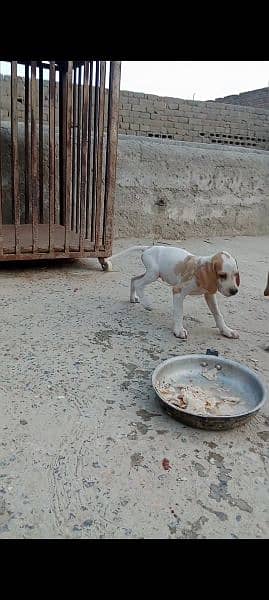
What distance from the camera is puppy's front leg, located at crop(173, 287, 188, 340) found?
9.20 feet

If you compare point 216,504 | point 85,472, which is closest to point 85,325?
point 85,472

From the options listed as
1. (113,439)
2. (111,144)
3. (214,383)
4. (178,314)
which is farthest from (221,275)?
(111,144)

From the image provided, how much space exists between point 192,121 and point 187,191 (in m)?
3.51

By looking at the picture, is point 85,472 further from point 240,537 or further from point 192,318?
point 192,318

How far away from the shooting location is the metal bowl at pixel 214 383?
1.80 meters

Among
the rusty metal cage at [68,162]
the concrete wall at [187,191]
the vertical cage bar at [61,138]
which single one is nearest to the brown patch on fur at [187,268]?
the rusty metal cage at [68,162]

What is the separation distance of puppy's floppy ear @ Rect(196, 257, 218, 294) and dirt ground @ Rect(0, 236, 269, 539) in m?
0.38

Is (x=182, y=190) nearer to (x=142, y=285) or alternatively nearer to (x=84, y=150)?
(x=84, y=150)

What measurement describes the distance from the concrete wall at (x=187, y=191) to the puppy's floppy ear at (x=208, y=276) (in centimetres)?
363

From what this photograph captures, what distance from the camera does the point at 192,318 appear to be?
10.7 feet

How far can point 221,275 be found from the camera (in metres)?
2.53

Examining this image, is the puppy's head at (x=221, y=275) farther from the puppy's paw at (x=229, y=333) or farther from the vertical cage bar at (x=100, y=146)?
the vertical cage bar at (x=100, y=146)
